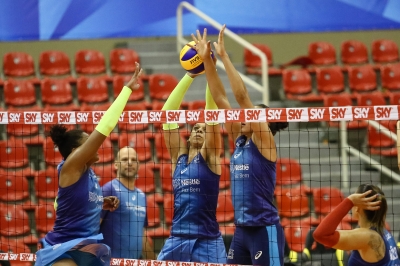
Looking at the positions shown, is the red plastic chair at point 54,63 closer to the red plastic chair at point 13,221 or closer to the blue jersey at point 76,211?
the red plastic chair at point 13,221

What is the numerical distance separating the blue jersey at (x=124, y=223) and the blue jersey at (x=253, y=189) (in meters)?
1.18

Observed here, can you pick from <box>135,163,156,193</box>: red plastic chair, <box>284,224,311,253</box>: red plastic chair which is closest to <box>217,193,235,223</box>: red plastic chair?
<box>284,224,311,253</box>: red plastic chair

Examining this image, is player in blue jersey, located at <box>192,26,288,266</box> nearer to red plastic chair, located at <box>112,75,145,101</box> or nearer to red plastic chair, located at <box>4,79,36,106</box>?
red plastic chair, located at <box>112,75,145,101</box>

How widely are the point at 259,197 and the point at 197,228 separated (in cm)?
63

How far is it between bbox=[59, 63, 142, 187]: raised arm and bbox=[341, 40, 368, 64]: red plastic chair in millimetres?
9472

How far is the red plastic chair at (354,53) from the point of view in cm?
1435

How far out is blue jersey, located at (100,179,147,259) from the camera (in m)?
6.88

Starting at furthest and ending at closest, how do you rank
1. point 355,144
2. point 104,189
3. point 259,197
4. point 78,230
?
point 355,144, point 104,189, point 259,197, point 78,230

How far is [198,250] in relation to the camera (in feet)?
20.9

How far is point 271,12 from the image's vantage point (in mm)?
14109

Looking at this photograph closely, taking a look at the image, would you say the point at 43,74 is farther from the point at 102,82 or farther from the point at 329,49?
the point at 329,49

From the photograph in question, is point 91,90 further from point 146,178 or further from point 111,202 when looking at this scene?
point 111,202

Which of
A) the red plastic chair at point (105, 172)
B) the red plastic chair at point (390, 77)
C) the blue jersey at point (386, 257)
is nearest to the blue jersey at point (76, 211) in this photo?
the blue jersey at point (386, 257)

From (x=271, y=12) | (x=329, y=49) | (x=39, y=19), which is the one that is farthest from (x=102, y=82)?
(x=329, y=49)
